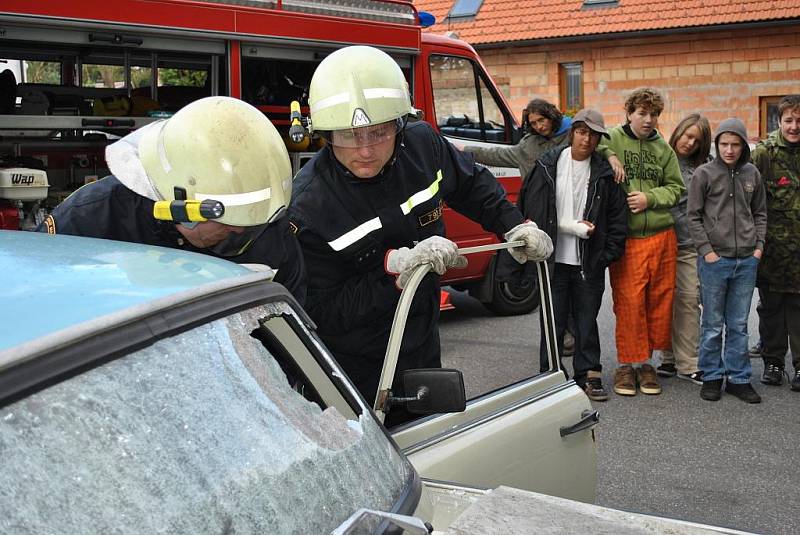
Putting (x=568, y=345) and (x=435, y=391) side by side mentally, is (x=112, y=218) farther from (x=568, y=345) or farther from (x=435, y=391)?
(x=568, y=345)

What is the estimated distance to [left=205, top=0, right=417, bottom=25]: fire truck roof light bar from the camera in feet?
21.9

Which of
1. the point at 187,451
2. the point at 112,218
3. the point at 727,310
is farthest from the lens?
the point at 727,310

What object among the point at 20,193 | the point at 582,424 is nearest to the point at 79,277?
the point at 582,424

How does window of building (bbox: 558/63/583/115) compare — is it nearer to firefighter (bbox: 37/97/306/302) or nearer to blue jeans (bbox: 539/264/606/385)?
blue jeans (bbox: 539/264/606/385)

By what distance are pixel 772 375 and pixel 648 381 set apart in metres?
0.87

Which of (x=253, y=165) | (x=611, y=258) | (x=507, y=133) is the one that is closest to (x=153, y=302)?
(x=253, y=165)

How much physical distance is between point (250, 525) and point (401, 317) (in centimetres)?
102

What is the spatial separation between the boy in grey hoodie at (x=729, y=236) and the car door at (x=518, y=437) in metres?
3.27

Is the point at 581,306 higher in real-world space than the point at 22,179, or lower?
lower

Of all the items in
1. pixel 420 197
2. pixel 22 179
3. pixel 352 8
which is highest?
pixel 352 8

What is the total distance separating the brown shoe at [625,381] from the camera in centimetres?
639

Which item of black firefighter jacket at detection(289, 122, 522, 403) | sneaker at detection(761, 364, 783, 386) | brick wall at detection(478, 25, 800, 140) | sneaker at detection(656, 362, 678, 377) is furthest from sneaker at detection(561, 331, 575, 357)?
brick wall at detection(478, 25, 800, 140)

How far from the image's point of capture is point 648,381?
21.1 feet

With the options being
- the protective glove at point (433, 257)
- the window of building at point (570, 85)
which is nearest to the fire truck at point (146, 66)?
the protective glove at point (433, 257)
